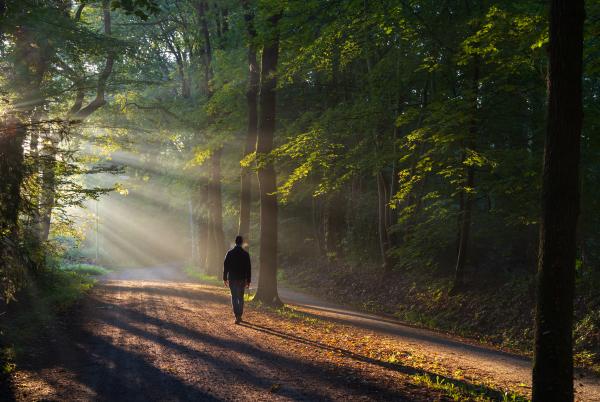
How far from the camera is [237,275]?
12.0 metres

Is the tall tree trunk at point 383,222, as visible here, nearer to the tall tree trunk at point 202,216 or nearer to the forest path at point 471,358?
the forest path at point 471,358

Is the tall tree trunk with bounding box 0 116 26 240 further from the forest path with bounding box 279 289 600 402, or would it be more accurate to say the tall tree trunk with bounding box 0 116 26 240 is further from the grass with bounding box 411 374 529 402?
the forest path with bounding box 279 289 600 402

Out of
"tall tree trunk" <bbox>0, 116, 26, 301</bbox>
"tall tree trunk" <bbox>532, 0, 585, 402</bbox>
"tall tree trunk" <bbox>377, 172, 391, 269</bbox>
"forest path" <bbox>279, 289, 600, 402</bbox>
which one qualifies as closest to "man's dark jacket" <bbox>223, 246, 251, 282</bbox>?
"forest path" <bbox>279, 289, 600, 402</bbox>

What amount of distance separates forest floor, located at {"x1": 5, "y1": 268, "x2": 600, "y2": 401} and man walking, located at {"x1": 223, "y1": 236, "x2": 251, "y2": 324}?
0.46 m

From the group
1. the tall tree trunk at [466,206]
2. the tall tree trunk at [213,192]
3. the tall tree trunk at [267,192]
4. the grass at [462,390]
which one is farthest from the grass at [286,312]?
the tall tree trunk at [213,192]

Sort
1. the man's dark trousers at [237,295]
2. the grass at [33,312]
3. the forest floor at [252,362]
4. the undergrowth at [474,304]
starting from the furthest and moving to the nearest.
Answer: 1. the man's dark trousers at [237,295]
2. the undergrowth at [474,304]
3. the grass at [33,312]
4. the forest floor at [252,362]

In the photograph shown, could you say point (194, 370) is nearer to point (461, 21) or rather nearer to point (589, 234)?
point (589, 234)

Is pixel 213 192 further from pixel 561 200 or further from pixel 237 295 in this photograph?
pixel 561 200

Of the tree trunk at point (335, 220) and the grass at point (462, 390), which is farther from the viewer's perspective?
the tree trunk at point (335, 220)

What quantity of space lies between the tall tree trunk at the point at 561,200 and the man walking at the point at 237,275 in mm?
7709

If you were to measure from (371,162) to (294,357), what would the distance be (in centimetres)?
1011

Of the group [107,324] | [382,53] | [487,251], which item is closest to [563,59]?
[107,324]

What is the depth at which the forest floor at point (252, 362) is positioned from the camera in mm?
6455

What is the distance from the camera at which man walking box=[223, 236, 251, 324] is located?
1189 cm
